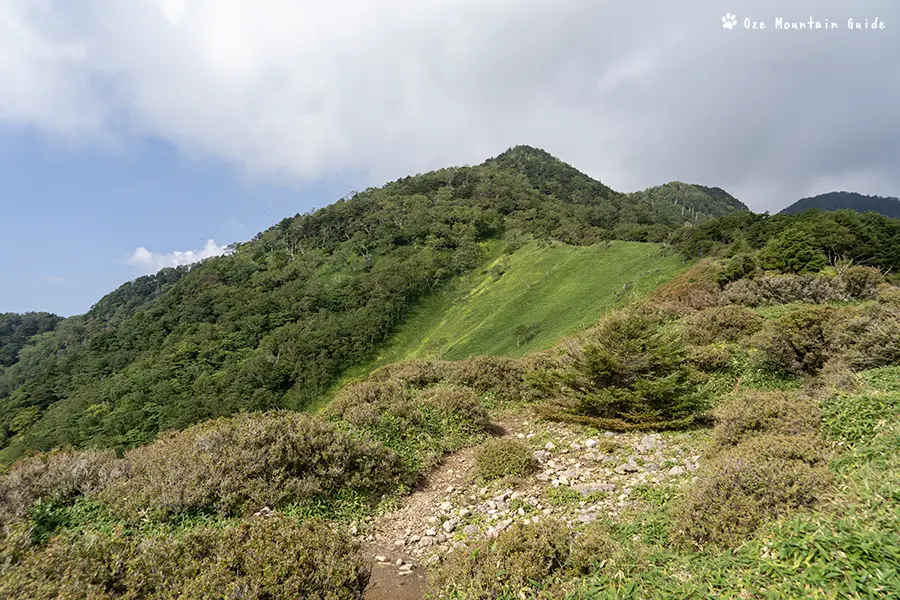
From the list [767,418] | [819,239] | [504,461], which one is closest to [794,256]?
[819,239]

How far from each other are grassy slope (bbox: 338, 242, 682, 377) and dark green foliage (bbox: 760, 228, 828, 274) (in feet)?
39.4

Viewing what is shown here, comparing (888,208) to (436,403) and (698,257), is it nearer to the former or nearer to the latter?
(698,257)

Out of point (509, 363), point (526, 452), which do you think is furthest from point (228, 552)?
point (509, 363)

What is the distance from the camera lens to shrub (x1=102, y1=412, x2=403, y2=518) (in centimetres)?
604

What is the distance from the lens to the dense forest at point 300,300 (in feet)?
209

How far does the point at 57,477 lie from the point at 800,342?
49.3ft

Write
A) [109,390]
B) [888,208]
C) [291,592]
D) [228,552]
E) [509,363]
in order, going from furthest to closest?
[888,208] < [109,390] < [509,363] < [228,552] < [291,592]

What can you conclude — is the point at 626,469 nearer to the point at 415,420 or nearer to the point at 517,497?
the point at 517,497

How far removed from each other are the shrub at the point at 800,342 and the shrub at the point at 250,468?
9.78m

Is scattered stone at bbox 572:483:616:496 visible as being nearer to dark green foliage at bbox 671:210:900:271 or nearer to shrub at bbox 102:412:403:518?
shrub at bbox 102:412:403:518

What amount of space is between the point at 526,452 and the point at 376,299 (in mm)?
72197

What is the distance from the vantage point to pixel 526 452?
7.73 meters

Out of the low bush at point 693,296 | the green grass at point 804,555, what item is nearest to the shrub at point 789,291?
the low bush at point 693,296

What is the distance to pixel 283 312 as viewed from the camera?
8612 centimetres
